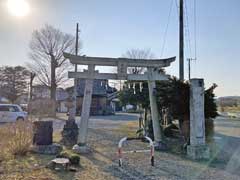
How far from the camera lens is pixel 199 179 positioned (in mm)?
6859

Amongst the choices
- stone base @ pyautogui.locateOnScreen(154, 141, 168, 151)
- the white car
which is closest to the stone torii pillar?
stone base @ pyautogui.locateOnScreen(154, 141, 168, 151)

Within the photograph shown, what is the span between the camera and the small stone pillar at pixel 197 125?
9.38 meters

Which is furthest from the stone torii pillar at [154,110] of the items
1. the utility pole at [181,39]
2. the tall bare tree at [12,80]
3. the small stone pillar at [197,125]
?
the tall bare tree at [12,80]

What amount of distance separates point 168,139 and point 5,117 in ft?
51.6

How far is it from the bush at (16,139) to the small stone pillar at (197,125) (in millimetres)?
Result: 5307

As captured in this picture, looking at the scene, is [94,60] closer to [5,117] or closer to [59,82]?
[5,117]

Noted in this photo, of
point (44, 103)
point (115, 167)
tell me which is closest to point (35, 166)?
point (115, 167)

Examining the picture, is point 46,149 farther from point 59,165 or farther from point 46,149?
point 59,165

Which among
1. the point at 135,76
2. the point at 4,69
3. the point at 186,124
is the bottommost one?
the point at 186,124

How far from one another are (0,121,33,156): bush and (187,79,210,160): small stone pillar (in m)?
5.31

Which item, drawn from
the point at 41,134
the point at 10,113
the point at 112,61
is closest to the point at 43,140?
the point at 41,134

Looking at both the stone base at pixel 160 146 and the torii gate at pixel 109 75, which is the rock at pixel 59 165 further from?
the stone base at pixel 160 146

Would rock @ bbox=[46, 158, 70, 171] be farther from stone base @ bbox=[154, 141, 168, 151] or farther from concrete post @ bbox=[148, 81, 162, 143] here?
concrete post @ bbox=[148, 81, 162, 143]

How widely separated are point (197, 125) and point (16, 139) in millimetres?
5880
